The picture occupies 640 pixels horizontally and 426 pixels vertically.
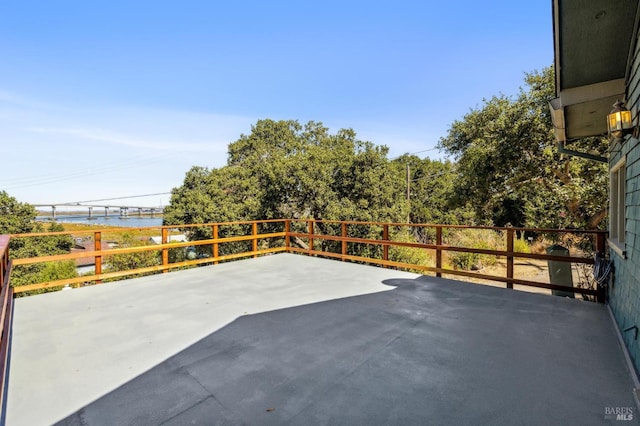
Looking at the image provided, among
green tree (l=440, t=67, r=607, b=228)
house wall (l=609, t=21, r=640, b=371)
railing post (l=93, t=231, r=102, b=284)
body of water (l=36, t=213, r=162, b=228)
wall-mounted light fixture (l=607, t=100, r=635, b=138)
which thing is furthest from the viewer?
body of water (l=36, t=213, r=162, b=228)

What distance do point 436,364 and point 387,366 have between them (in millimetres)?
342

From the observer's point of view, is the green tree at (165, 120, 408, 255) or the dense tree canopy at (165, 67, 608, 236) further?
the green tree at (165, 120, 408, 255)

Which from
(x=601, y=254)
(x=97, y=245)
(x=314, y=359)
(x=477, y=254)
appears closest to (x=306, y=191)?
(x=477, y=254)

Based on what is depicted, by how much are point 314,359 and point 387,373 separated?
51 centimetres

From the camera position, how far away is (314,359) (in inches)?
86.4

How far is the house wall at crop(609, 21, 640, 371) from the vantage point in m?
2.14

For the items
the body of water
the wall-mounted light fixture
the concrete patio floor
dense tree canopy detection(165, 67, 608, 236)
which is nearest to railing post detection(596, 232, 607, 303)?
the concrete patio floor

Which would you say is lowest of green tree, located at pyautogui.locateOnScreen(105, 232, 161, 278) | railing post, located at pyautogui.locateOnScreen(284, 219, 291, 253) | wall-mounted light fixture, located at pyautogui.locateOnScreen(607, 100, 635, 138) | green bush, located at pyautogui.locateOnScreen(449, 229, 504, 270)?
green tree, located at pyautogui.locateOnScreen(105, 232, 161, 278)

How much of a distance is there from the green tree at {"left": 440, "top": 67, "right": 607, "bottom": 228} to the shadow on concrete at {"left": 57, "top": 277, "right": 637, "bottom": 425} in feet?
19.1

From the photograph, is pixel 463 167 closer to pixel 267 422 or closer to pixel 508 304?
pixel 508 304

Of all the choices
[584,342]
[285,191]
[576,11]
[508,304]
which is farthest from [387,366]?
[285,191]

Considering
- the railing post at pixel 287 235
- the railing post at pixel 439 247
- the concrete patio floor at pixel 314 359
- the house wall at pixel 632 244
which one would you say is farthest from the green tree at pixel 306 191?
the house wall at pixel 632 244

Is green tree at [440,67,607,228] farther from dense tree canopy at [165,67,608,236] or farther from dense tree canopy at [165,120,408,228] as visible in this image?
dense tree canopy at [165,120,408,228]

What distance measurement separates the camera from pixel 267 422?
5.00 ft
